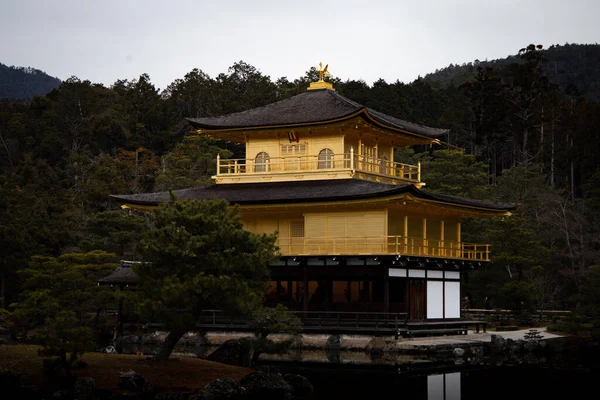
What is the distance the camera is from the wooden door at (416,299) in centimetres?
4159

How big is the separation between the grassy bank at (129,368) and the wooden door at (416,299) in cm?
1557

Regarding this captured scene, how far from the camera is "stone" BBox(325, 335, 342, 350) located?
38.9m

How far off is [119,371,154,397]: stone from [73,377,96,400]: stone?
0.80m

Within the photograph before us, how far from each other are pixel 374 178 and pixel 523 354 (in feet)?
38.1

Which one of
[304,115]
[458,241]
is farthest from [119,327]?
[458,241]

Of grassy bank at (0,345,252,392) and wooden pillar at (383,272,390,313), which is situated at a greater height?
wooden pillar at (383,272,390,313)

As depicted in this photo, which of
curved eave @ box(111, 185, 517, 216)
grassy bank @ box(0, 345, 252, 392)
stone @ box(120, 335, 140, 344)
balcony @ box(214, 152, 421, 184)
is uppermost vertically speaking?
balcony @ box(214, 152, 421, 184)

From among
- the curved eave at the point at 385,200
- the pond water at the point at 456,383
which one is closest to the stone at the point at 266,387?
the pond water at the point at 456,383

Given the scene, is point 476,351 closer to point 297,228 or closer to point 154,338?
point 297,228

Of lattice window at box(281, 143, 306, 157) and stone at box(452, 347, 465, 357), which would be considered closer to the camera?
stone at box(452, 347, 465, 357)

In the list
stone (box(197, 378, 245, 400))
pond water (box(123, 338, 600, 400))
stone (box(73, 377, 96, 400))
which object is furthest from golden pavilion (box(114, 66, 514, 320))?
stone (box(73, 377, 96, 400))

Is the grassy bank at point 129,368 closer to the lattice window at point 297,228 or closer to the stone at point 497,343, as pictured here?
the stone at point 497,343

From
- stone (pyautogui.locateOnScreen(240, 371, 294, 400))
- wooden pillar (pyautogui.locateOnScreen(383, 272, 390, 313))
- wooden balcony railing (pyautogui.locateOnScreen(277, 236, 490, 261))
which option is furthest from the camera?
wooden balcony railing (pyautogui.locateOnScreen(277, 236, 490, 261))

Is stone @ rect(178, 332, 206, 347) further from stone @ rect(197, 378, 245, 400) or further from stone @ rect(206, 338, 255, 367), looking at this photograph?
stone @ rect(197, 378, 245, 400)
